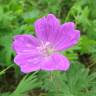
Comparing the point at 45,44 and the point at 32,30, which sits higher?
the point at 45,44

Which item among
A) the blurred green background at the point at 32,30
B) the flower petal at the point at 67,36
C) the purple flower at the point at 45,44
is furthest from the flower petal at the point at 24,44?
the blurred green background at the point at 32,30

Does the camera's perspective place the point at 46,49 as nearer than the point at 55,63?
No

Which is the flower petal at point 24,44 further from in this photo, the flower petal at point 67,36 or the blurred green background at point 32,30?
the blurred green background at point 32,30

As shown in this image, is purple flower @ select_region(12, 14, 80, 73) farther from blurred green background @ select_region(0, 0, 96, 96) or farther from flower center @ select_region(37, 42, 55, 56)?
blurred green background @ select_region(0, 0, 96, 96)

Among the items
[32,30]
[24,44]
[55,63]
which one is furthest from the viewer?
[32,30]

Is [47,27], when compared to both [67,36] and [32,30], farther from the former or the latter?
[32,30]

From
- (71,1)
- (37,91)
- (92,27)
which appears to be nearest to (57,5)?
(71,1)

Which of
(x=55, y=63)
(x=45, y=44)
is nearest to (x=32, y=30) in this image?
(x=45, y=44)
